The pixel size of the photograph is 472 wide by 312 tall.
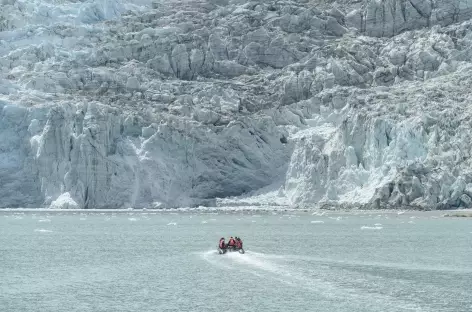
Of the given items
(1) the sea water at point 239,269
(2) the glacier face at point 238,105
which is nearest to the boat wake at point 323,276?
(1) the sea water at point 239,269

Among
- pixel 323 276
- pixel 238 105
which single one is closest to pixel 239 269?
pixel 323 276

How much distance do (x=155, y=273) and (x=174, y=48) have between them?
75506 mm

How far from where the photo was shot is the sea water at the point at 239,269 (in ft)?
89.9

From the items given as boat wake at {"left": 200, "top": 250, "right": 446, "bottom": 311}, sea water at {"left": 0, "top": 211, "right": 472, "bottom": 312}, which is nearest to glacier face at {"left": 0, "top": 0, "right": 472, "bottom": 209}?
sea water at {"left": 0, "top": 211, "right": 472, "bottom": 312}

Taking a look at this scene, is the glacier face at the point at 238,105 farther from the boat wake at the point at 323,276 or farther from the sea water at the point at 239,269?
the boat wake at the point at 323,276

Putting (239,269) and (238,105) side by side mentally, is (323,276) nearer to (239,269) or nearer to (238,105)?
(239,269)

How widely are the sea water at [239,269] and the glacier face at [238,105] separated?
17.8m

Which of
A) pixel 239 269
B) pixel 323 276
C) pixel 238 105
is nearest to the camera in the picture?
pixel 323 276

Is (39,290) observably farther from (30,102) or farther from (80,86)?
(80,86)

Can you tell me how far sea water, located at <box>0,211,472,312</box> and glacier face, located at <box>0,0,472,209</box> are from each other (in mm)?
17849

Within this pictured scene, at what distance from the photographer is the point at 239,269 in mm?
36688

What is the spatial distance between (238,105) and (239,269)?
65.8 meters

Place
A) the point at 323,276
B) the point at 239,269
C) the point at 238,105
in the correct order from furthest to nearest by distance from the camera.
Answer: the point at 238,105 → the point at 239,269 → the point at 323,276

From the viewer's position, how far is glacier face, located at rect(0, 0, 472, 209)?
83.0 m
